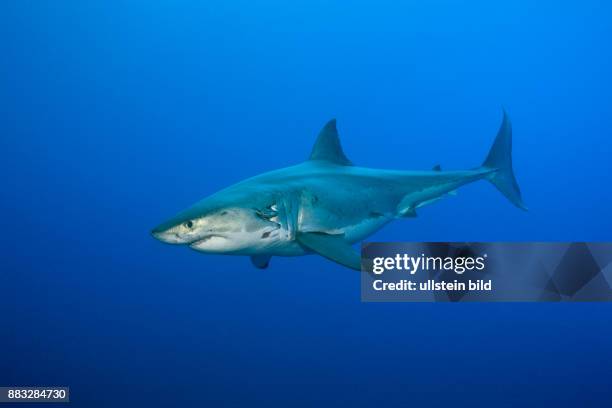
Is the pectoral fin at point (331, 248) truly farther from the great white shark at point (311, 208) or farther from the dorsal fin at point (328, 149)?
the dorsal fin at point (328, 149)

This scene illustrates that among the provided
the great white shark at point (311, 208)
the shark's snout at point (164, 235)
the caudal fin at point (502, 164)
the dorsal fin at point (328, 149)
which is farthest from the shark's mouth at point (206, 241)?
the caudal fin at point (502, 164)

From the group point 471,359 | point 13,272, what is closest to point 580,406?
point 471,359

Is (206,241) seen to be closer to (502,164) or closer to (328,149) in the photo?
(328,149)

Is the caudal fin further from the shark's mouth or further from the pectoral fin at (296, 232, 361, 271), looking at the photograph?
the shark's mouth

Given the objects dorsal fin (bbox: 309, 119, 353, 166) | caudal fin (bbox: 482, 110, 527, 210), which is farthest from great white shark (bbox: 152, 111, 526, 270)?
caudal fin (bbox: 482, 110, 527, 210)

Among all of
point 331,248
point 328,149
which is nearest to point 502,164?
point 328,149

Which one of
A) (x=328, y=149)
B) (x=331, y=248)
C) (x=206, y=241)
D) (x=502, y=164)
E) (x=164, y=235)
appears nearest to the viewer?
(x=164, y=235)

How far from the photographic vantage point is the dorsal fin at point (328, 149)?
19.5ft

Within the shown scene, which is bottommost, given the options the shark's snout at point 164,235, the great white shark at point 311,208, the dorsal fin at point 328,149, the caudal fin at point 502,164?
the shark's snout at point 164,235

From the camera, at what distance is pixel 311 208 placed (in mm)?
4688

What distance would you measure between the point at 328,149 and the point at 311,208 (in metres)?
1.49

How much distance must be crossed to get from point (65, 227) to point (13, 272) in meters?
4.47

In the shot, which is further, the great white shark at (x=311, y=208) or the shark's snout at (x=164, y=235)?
the great white shark at (x=311, y=208)

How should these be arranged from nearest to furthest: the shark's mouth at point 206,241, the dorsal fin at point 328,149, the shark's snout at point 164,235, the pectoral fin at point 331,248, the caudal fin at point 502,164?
the shark's snout at point 164,235 < the shark's mouth at point 206,241 < the pectoral fin at point 331,248 < the dorsal fin at point 328,149 < the caudal fin at point 502,164
